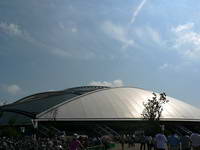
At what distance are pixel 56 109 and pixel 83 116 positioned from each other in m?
4.29

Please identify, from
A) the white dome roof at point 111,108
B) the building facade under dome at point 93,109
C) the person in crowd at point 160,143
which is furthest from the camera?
the white dome roof at point 111,108

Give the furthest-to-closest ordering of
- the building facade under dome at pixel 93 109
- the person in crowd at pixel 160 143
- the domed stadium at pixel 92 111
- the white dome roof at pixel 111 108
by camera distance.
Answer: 1. the white dome roof at pixel 111 108
2. the building facade under dome at pixel 93 109
3. the domed stadium at pixel 92 111
4. the person in crowd at pixel 160 143

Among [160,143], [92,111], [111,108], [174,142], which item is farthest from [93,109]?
[160,143]

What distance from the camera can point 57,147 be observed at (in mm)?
25031

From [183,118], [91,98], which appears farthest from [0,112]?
[183,118]

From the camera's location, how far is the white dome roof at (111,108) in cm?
→ 5294

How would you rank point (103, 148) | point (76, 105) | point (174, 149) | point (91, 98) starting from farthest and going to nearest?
1. point (91, 98)
2. point (76, 105)
3. point (103, 148)
4. point (174, 149)

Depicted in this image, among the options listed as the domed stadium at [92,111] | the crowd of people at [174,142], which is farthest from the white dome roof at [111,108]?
the crowd of people at [174,142]

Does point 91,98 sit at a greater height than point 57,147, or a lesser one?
greater

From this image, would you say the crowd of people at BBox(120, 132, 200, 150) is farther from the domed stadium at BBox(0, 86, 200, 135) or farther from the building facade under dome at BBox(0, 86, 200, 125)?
the building facade under dome at BBox(0, 86, 200, 125)

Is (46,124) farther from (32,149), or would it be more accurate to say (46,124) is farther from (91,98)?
(32,149)

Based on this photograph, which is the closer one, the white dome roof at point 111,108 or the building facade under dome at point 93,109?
the building facade under dome at point 93,109

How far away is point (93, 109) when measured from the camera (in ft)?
183

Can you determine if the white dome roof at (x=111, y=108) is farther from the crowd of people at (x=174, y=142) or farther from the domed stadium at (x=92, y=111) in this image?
the crowd of people at (x=174, y=142)
